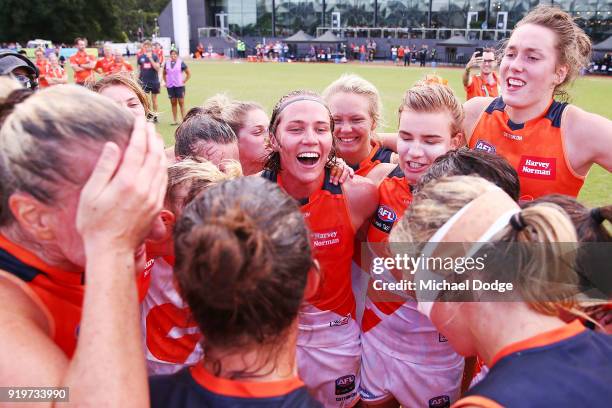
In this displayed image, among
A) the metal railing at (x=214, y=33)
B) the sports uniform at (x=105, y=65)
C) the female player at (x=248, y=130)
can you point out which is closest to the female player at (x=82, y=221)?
the female player at (x=248, y=130)

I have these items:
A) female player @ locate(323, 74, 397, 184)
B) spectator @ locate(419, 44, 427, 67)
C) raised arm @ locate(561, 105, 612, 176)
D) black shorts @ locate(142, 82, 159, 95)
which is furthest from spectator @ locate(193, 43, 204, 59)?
raised arm @ locate(561, 105, 612, 176)

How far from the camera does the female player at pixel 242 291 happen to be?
1.20 metres

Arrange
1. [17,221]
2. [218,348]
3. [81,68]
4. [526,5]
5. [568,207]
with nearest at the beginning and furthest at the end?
[218,348] → [17,221] → [568,207] → [81,68] → [526,5]

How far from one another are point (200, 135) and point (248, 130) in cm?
73

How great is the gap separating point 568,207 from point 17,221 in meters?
1.93

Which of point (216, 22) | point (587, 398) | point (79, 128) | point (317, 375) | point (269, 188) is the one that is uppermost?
point (216, 22)

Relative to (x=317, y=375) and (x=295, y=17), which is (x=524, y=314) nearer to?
(x=317, y=375)

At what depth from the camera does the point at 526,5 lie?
154 ft

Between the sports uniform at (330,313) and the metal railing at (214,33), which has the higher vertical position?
the metal railing at (214,33)

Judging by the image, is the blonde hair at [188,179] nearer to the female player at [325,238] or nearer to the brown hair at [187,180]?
the brown hair at [187,180]

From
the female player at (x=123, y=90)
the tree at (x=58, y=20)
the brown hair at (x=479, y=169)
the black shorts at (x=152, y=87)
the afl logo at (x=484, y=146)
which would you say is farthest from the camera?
the tree at (x=58, y=20)

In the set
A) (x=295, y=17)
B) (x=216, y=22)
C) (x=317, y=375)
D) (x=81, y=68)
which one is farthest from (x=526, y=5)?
(x=317, y=375)

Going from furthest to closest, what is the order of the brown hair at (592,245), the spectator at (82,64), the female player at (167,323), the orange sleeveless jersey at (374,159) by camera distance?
the spectator at (82,64) → the orange sleeveless jersey at (374,159) → the female player at (167,323) → the brown hair at (592,245)

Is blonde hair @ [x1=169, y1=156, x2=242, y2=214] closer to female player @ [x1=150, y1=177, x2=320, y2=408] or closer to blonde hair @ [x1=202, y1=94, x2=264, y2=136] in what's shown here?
female player @ [x1=150, y1=177, x2=320, y2=408]
